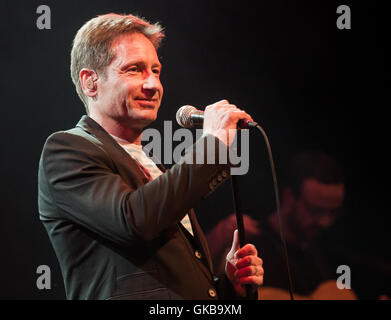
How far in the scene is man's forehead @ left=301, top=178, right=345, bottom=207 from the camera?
2.90 meters

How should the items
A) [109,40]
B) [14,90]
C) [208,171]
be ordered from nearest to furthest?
1. [208,171]
2. [109,40]
3. [14,90]

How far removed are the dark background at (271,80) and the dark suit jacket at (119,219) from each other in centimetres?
128

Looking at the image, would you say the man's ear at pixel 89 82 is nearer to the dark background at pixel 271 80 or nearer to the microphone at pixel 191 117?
the microphone at pixel 191 117

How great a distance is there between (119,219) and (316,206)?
6.88 ft

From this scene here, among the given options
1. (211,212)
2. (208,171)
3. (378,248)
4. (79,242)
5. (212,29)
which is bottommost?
(378,248)

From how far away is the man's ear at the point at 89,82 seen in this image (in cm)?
149

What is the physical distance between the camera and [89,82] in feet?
4.90

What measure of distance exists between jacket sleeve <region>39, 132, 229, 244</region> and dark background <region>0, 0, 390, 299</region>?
4.23 ft

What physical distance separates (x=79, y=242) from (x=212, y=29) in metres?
1.98

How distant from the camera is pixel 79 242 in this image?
3.93ft

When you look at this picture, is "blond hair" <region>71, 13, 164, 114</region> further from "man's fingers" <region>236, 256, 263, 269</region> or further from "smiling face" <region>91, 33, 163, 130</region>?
"man's fingers" <region>236, 256, 263, 269</region>

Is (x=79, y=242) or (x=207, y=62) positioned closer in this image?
(x=79, y=242)
